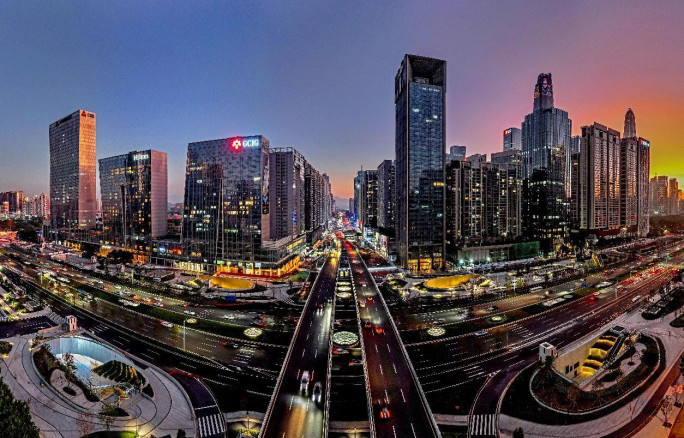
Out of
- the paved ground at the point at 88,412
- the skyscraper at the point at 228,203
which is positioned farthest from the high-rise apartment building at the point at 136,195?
the paved ground at the point at 88,412

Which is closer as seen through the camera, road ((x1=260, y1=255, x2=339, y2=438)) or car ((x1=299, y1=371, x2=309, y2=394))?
road ((x1=260, y1=255, x2=339, y2=438))

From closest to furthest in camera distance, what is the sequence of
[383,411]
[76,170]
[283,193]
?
1. [383,411]
2. [283,193]
3. [76,170]

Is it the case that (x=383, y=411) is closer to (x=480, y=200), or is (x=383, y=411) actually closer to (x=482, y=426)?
(x=482, y=426)

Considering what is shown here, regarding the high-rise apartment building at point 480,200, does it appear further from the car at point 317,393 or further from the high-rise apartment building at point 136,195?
the high-rise apartment building at point 136,195

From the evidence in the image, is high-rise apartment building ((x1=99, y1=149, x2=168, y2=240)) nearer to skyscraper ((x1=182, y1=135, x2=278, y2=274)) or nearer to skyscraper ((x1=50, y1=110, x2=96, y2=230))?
skyscraper ((x1=182, y1=135, x2=278, y2=274))

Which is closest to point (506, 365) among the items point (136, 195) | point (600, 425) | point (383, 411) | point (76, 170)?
point (600, 425)

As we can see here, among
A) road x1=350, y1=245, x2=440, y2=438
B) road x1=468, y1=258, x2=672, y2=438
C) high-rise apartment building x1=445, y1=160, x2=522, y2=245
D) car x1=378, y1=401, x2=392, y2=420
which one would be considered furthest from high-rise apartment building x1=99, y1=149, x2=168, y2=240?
road x1=468, y1=258, x2=672, y2=438

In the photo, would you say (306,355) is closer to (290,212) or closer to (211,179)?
(211,179)
